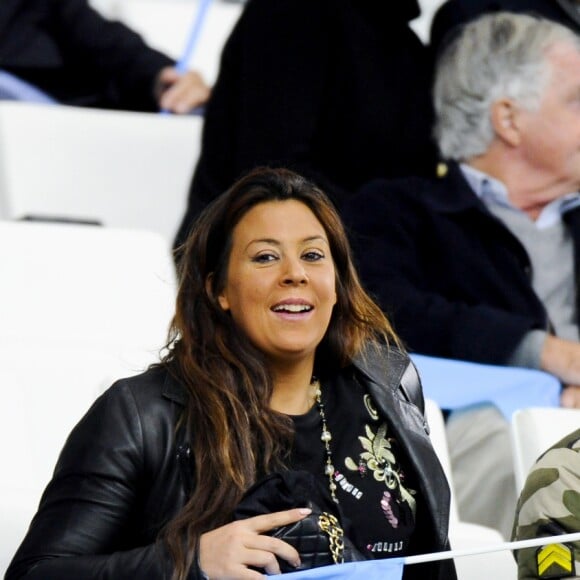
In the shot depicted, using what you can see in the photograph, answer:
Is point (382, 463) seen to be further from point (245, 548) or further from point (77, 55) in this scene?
point (77, 55)

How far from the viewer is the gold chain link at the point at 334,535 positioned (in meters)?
2.27

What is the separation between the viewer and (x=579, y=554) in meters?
2.39

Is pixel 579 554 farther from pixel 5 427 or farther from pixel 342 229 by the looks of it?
pixel 5 427

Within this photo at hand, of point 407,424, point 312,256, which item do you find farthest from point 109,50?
point 407,424

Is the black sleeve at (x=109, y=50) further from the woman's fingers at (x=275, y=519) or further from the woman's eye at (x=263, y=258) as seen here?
the woman's fingers at (x=275, y=519)

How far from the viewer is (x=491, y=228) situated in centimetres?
393

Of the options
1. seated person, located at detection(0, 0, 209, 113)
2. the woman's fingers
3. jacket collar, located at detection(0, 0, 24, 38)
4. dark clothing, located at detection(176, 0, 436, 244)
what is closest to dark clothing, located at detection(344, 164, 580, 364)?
dark clothing, located at detection(176, 0, 436, 244)

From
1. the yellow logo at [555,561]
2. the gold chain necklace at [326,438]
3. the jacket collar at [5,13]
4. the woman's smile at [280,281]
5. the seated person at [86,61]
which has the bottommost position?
the yellow logo at [555,561]

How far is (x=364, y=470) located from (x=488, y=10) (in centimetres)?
223

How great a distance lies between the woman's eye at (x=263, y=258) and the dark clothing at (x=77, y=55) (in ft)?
7.86

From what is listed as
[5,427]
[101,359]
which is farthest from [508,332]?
[5,427]

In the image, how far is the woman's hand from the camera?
7.12 ft

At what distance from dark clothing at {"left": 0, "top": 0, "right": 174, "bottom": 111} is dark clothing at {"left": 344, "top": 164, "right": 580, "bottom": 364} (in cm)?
124

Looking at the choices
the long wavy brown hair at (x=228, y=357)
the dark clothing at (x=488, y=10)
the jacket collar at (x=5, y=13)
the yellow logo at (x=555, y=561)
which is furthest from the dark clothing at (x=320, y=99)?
the yellow logo at (x=555, y=561)
